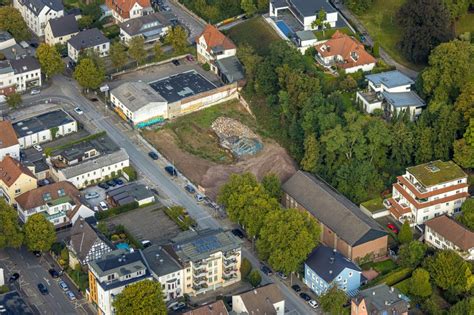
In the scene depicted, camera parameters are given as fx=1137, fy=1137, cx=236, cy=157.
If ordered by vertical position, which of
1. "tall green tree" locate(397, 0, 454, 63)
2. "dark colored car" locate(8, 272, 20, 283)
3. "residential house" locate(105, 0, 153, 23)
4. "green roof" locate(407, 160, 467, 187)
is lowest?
"dark colored car" locate(8, 272, 20, 283)

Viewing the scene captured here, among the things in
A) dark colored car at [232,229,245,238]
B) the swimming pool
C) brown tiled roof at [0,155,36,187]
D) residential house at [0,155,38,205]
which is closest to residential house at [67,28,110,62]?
the swimming pool

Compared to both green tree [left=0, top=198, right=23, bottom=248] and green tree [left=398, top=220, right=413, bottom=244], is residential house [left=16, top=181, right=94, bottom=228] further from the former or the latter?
green tree [left=398, top=220, right=413, bottom=244]

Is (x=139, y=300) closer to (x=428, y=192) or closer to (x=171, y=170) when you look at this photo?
(x=171, y=170)

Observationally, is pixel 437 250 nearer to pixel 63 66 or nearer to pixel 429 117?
pixel 429 117

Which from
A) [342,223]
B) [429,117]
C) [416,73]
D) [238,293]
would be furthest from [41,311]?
[416,73]

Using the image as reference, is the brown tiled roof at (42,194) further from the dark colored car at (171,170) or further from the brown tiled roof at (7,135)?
the dark colored car at (171,170)

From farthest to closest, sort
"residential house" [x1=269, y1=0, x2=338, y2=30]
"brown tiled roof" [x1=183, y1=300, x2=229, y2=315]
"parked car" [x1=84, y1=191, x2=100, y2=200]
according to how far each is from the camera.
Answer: "residential house" [x1=269, y1=0, x2=338, y2=30]
"parked car" [x1=84, y1=191, x2=100, y2=200]
"brown tiled roof" [x1=183, y1=300, x2=229, y2=315]

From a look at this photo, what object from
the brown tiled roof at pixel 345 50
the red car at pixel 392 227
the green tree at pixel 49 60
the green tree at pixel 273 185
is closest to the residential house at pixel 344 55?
the brown tiled roof at pixel 345 50

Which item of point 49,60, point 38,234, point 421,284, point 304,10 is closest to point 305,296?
point 421,284
